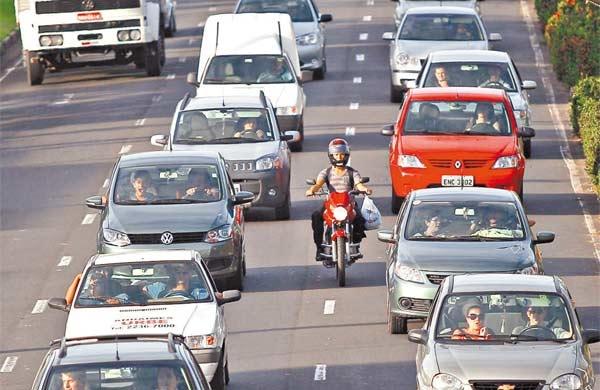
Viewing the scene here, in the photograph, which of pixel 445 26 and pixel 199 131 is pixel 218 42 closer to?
pixel 445 26

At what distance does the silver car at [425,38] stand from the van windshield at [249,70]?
3326 mm

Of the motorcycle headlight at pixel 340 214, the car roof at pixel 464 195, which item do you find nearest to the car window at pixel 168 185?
the motorcycle headlight at pixel 340 214

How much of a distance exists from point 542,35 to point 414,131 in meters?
22.6

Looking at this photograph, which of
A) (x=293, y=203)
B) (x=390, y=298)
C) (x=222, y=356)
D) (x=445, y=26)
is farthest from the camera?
(x=445, y=26)

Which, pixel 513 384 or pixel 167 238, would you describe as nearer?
pixel 513 384

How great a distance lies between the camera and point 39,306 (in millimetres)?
24172

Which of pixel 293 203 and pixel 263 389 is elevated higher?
pixel 263 389

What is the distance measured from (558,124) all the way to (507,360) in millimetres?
21703

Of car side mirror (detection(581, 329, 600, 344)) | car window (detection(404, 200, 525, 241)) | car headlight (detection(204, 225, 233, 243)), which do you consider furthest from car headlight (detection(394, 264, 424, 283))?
car side mirror (detection(581, 329, 600, 344))

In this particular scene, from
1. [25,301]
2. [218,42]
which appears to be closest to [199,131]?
[25,301]

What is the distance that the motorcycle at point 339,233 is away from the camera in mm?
24109

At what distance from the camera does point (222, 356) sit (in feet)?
60.2

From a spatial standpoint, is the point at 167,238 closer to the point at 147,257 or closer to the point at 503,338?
the point at 147,257

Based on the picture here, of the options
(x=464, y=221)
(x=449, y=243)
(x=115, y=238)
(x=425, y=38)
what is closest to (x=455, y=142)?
(x=464, y=221)
